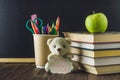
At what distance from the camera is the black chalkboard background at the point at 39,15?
1.22 meters

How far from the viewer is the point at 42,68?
1.11 meters

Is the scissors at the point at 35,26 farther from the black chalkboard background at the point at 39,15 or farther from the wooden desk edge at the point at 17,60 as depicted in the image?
the wooden desk edge at the point at 17,60

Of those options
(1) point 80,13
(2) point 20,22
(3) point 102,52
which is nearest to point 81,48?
(3) point 102,52

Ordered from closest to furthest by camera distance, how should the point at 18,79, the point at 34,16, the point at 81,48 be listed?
the point at 18,79
the point at 81,48
the point at 34,16

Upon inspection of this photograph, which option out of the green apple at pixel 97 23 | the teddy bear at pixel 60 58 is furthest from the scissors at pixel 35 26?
the green apple at pixel 97 23

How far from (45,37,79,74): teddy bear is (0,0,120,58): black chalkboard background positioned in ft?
0.68

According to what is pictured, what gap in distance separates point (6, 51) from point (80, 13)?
0.40 m

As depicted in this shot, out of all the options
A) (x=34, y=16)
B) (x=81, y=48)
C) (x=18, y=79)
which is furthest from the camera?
(x=34, y=16)

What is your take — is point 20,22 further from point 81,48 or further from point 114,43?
point 114,43

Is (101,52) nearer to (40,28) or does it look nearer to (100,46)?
(100,46)

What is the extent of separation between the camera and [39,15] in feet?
4.06

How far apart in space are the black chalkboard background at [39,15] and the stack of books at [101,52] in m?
0.22

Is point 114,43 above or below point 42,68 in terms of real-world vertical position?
above

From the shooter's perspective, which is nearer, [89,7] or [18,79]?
[18,79]
